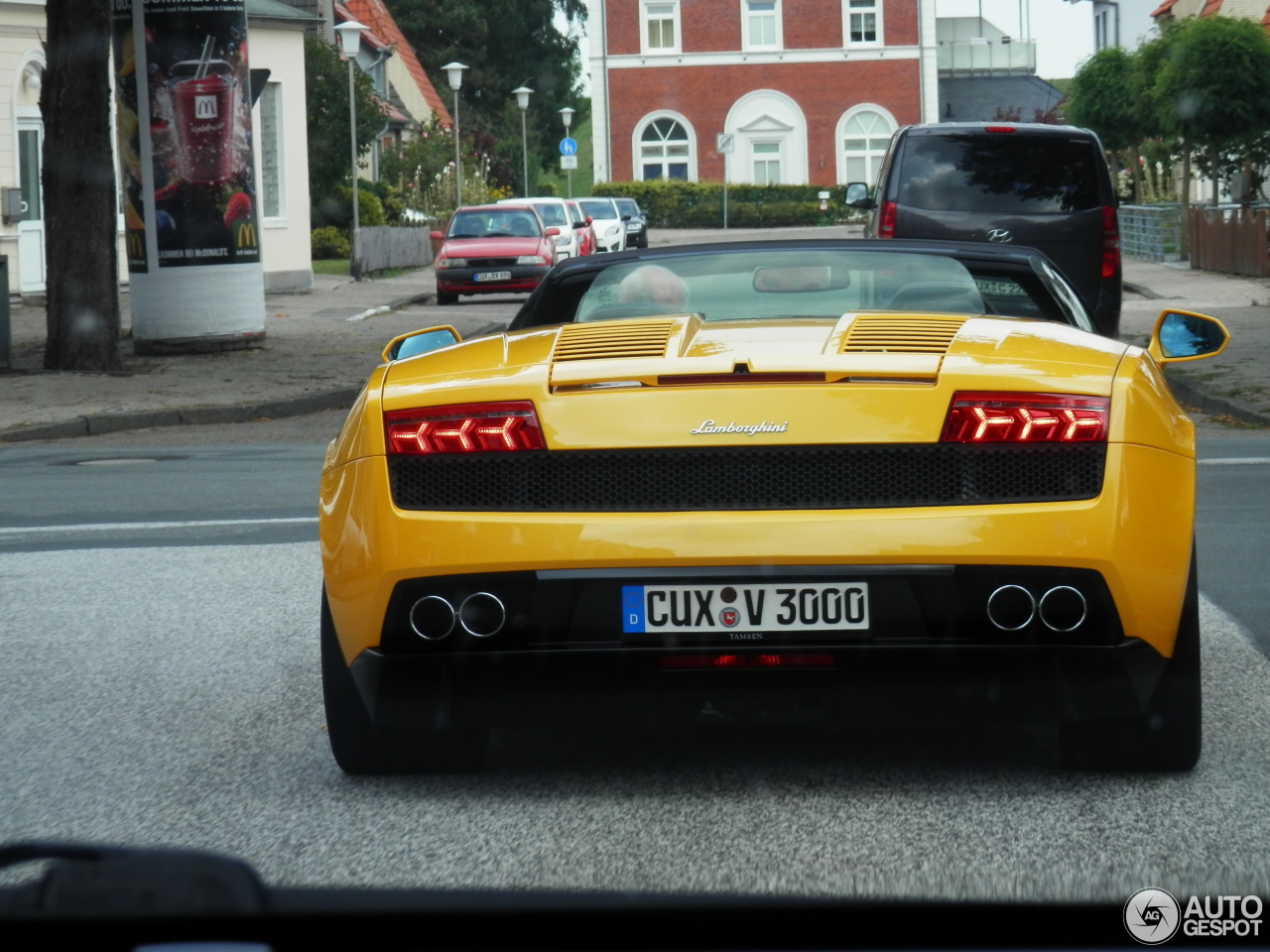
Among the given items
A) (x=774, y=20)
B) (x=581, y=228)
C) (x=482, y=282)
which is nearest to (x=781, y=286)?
(x=482, y=282)

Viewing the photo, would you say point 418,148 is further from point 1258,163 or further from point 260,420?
point 260,420

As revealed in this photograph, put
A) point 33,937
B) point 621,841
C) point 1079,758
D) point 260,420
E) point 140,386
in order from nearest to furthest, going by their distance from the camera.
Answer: point 33,937 < point 621,841 < point 1079,758 < point 260,420 < point 140,386

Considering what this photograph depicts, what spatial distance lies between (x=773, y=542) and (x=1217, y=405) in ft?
37.1

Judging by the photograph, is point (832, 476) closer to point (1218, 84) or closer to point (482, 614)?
point (482, 614)

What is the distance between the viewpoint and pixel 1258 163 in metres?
36.1

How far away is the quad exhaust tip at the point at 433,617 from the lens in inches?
160

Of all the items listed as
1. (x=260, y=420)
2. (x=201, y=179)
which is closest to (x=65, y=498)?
(x=260, y=420)

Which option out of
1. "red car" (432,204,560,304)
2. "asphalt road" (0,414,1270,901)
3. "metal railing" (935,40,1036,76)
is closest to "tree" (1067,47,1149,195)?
"red car" (432,204,560,304)

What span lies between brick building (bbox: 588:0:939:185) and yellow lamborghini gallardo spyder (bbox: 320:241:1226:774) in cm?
7467

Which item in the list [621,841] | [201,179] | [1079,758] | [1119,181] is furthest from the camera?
[1119,181]

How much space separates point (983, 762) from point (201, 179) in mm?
17574

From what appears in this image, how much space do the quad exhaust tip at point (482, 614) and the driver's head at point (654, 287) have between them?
→ 157cm

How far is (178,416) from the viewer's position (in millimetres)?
15719

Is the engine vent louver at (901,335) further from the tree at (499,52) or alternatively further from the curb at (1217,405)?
the tree at (499,52)
